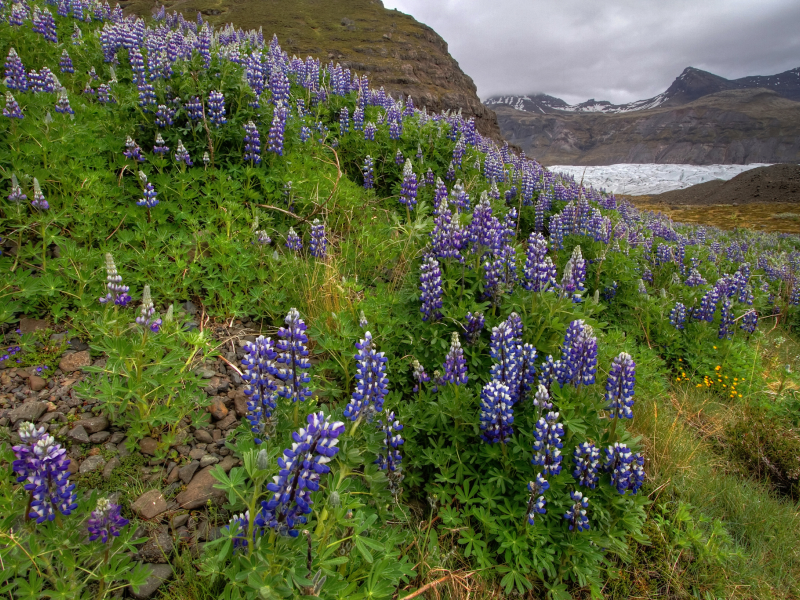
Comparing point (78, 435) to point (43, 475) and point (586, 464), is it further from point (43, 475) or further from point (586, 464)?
point (586, 464)

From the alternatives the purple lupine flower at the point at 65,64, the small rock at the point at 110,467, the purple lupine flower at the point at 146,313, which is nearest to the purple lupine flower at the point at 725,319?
the purple lupine flower at the point at 146,313

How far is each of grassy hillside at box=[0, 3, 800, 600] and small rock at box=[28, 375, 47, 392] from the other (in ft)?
0.06

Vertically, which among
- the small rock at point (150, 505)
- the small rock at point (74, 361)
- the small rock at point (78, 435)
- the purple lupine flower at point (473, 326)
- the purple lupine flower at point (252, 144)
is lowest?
the small rock at point (150, 505)

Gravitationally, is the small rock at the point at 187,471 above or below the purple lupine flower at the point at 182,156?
A: below

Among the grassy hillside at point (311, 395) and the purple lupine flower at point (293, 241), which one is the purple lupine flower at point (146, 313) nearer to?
the grassy hillside at point (311, 395)

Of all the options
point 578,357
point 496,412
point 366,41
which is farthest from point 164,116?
point 366,41

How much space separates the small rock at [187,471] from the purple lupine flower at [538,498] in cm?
209

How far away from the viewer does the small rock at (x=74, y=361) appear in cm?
302

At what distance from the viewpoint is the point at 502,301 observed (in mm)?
3623

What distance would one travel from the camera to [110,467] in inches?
99.7

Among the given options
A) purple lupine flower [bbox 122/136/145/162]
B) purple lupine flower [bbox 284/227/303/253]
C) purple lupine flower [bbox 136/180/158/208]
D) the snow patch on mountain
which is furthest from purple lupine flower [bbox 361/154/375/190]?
the snow patch on mountain

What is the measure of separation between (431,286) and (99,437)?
8.22 ft

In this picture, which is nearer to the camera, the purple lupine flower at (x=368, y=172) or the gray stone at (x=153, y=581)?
the gray stone at (x=153, y=581)

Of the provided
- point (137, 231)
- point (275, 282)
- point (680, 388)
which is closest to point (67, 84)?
point (137, 231)
